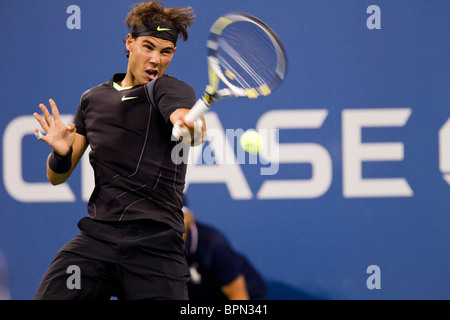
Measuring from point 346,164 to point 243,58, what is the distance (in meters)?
1.28

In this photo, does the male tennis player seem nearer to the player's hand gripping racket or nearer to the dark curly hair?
the player's hand gripping racket

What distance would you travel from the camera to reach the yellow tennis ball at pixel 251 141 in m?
3.17

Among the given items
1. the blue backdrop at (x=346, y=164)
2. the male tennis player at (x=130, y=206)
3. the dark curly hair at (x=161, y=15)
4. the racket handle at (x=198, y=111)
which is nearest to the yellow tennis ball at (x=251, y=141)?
the blue backdrop at (x=346, y=164)

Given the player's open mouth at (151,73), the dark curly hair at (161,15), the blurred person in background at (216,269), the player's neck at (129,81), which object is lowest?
the blurred person in background at (216,269)

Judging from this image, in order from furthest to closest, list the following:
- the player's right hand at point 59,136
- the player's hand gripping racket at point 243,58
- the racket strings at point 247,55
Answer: the player's right hand at point 59,136 < the racket strings at point 247,55 < the player's hand gripping racket at point 243,58

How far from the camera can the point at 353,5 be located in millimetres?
3143

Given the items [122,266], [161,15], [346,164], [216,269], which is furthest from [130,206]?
[346,164]

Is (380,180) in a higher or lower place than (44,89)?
lower

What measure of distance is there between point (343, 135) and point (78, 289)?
5.90ft

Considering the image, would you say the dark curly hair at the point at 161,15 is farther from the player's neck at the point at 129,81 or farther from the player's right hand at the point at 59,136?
the player's right hand at the point at 59,136

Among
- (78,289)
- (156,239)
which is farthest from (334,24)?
(78,289)

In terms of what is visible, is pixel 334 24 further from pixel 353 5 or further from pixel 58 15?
pixel 58 15

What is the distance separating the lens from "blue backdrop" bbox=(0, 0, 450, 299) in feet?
10.3
